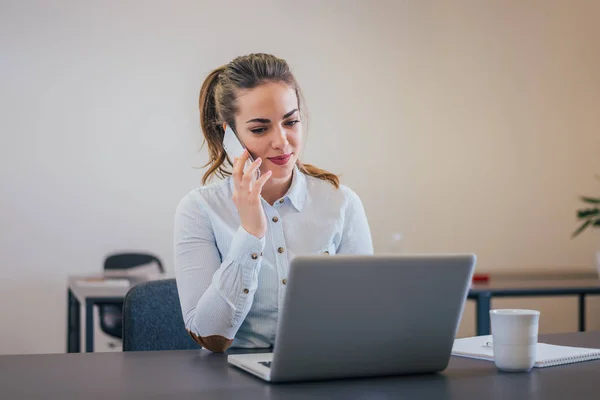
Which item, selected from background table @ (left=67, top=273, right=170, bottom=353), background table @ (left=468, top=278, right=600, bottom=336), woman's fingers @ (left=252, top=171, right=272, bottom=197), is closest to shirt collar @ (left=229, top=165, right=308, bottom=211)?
woman's fingers @ (left=252, top=171, right=272, bottom=197)

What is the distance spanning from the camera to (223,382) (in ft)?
3.61

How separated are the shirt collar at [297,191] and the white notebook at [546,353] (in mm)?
512

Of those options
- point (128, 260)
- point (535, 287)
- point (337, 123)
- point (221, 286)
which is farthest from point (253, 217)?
point (337, 123)

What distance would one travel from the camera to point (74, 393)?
3.34 feet

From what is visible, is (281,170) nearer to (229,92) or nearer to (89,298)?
(229,92)

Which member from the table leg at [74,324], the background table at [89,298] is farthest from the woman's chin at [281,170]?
the table leg at [74,324]

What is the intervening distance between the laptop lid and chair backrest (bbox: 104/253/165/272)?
10.9ft

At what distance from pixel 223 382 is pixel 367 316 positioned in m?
0.23

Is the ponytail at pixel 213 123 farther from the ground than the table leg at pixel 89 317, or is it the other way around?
the ponytail at pixel 213 123

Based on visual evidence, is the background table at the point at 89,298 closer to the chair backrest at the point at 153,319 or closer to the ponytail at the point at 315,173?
the chair backrest at the point at 153,319

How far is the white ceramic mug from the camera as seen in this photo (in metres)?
1.19

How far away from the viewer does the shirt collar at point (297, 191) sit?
176 centimetres

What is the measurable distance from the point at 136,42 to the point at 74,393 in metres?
4.03

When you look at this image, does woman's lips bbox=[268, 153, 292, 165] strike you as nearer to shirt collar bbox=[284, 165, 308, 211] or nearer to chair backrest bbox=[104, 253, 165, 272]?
shirt collar bbox=[284, 165, 308, 211]
